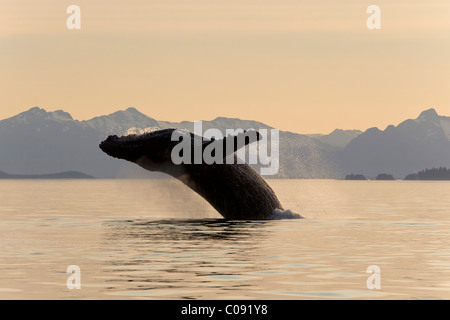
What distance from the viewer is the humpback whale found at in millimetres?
30922

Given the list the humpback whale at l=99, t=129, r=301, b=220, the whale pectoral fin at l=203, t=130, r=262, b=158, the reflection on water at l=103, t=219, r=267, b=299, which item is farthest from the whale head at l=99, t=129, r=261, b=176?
the reflection on water at l=103, t=219, r=267, b=299

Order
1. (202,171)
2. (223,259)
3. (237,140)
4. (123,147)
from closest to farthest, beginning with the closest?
(223,259), (237,140), (202,171), (123,147)

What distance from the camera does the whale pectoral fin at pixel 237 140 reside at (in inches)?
1070

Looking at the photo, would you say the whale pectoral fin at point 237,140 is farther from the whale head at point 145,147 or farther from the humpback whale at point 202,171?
the whale head at point 145,147

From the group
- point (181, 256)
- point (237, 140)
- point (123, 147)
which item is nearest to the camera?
point (181, 256)

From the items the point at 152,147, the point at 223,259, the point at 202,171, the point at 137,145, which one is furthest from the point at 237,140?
the point at 223,259

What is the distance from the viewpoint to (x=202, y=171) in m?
31.1

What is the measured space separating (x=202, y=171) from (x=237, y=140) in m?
3.77

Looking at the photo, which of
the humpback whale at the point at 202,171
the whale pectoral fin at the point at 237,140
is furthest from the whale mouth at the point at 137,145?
the whale pectoral fin at the point at 237,140

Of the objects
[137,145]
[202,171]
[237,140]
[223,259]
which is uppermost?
[137,145]

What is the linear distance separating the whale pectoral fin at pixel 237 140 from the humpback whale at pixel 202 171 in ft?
6.30

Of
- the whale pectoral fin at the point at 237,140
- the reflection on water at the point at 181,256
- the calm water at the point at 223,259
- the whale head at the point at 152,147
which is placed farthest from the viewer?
the whale head at the point at 152,147

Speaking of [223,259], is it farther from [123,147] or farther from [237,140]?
[123,147]

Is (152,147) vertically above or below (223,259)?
above
